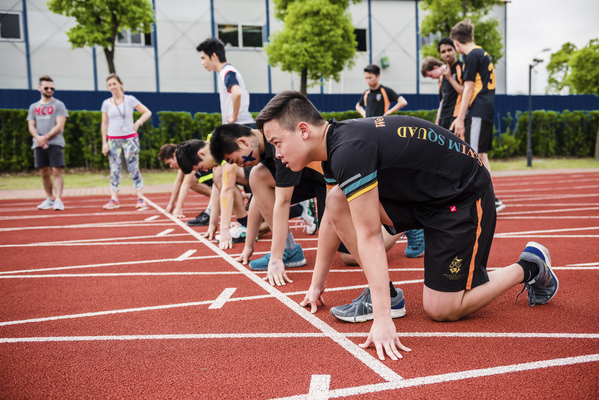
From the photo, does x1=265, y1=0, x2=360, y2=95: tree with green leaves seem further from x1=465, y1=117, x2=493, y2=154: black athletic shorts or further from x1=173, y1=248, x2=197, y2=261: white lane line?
x1=173, y1=248, x2=197, y2=261: white lane line

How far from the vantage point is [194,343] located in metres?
2.44

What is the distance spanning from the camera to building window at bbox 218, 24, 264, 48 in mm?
20406

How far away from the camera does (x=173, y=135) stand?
15016 millimetres

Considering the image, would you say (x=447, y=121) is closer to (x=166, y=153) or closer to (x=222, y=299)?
(x=166, y=153)

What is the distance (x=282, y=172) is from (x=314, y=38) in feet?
47.0

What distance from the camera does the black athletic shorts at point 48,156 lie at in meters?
7.80

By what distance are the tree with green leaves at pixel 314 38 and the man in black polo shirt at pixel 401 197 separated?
585 inches

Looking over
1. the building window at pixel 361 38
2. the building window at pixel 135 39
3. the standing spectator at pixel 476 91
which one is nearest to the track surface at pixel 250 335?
the standing spectator at pixel 476 91

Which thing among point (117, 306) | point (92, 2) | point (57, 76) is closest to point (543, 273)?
point (117, 306)

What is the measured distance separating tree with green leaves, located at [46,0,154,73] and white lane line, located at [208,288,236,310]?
11538 mm

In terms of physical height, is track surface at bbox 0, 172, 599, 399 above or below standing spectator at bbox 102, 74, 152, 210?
below

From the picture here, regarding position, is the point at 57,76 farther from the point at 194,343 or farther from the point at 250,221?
the point at 194,343

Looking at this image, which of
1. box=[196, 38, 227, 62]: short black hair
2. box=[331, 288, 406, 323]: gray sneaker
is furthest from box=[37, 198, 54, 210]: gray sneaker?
box=[331, 288, 406, 323]: gray sneaker

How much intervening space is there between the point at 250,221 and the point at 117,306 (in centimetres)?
137
